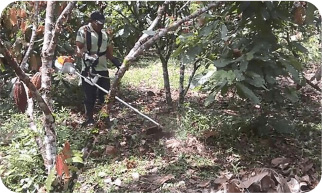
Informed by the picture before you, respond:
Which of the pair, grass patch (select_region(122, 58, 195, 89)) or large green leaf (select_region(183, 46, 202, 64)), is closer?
large green leaf (select_region(183, 46, 202, 64))

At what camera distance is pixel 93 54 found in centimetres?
289

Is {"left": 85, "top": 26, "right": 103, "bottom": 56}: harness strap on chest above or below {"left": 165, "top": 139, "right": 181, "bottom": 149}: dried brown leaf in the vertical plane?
above

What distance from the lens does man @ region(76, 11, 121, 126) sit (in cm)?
279

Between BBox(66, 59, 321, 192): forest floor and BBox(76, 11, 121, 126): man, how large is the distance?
10.4 inches

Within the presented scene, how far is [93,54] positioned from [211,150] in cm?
117

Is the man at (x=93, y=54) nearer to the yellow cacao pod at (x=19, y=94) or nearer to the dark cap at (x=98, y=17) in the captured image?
the dark cap at (x=98, y=17)

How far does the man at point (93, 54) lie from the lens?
110 inches

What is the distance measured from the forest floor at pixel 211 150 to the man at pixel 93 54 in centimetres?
26

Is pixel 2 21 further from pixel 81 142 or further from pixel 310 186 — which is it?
pixel 310 186

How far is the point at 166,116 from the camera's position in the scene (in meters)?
3.25

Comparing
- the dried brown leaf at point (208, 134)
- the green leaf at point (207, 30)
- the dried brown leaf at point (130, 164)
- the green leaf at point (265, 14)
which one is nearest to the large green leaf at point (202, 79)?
the green leaf at point (207, 30)

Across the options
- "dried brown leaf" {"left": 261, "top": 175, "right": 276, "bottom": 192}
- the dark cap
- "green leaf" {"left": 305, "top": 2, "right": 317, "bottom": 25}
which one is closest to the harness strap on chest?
the dark cap

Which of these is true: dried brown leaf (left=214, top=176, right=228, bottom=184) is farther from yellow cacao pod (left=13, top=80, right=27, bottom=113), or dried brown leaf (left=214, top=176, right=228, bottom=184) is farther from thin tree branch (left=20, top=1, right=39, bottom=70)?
thin tree branch (left=20, top=1, right=39, bottom=70)

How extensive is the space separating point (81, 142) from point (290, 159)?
1.47m
